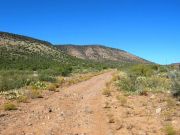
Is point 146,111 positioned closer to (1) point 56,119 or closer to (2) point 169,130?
(1) point 56,119

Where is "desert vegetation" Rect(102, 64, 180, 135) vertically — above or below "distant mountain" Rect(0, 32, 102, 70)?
below

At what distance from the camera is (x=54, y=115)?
15.6 metres

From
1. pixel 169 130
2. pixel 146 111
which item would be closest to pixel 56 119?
pixel 146 111

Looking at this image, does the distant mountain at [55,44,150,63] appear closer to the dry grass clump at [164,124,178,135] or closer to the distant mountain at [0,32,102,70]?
the distant mountain at [0,32,102,70]

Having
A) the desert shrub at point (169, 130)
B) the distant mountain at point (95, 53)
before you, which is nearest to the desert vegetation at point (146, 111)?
the desert shrub at point (169, 130)

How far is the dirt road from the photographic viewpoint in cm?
1259

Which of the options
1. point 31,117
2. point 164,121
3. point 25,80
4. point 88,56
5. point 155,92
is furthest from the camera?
point 88,56

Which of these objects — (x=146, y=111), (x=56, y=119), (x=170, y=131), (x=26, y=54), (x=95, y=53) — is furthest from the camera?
(x=95, y=53)

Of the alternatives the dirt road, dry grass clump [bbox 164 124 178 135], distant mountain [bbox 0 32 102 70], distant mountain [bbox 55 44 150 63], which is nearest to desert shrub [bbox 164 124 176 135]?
dry grass clump [bbox 164 124 178 135]

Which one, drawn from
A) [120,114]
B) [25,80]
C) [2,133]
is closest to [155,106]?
[120,114]

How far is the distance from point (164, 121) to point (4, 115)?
20.5 ft

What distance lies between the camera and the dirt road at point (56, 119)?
1259 centimetres

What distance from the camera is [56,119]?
14672mm

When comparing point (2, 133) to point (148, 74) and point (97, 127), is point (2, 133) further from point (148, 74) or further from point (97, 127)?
point (148, 74)
